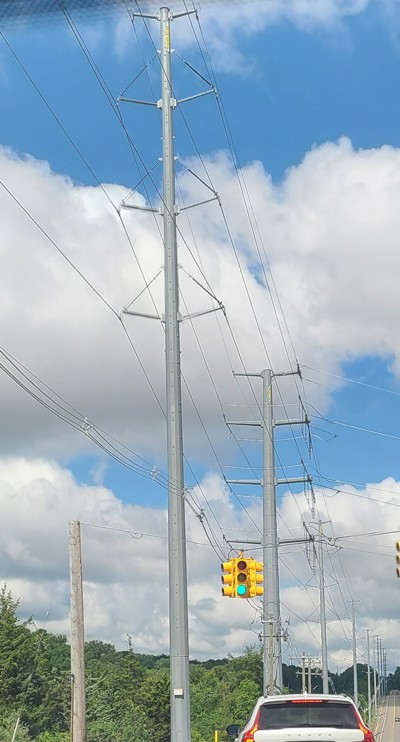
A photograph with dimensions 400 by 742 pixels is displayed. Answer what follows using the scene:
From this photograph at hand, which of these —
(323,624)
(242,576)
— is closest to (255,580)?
(242,576)

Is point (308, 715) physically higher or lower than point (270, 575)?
lower

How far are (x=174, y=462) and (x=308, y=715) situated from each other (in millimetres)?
8787

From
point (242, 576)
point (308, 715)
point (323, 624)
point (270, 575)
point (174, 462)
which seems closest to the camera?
point (308, 715)

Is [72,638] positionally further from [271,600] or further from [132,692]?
[132,692]

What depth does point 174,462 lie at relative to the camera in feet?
70.0

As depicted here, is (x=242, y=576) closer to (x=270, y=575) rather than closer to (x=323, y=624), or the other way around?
(x=270, y=575)

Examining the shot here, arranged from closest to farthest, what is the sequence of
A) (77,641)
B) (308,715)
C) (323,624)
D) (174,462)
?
(308,715) < (174,462) < (77,641) < (323,624)

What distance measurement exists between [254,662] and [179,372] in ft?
449

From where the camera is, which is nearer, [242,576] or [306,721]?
[306,721]

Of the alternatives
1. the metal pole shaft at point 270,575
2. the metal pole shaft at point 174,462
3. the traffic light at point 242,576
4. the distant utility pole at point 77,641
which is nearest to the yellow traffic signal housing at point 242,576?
the traffic light at point 242,576

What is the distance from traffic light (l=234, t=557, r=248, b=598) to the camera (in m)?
28.9

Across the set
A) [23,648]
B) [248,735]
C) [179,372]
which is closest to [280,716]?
[248,735]

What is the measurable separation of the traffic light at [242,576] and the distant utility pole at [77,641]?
4145mm

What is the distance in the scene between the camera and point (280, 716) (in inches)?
515
